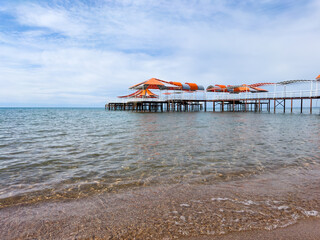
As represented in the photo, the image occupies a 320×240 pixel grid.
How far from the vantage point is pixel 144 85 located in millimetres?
32469

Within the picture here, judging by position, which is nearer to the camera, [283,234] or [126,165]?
[283,234]

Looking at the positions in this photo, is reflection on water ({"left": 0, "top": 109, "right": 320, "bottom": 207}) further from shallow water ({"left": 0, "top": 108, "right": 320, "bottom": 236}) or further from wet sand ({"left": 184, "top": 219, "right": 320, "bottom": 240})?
wet sand ({"left": 184, "top": 219, "right": 320, "bottom": 240})

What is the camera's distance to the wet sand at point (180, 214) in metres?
2.33

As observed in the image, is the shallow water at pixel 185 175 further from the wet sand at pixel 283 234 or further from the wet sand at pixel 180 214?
the wet sand at pixel 283 234

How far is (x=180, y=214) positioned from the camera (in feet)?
9.02

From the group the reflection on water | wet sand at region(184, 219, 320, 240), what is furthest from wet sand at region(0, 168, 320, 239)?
the reflection on water

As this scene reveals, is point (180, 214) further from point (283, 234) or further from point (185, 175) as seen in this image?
point (185, 175)

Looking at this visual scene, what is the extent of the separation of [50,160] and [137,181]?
2955 mm

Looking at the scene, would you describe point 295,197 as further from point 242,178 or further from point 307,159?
point 307,159

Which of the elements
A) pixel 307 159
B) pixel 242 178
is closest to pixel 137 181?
pixel 242 178

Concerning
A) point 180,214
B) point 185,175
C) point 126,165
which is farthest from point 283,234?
point 126,165

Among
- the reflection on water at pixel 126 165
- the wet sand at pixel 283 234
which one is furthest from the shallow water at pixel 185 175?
the wet sand at pixel 283 234

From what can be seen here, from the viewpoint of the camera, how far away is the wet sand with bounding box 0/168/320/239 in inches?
91.6

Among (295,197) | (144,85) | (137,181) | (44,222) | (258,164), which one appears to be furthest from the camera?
(144,85)
